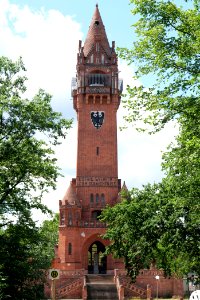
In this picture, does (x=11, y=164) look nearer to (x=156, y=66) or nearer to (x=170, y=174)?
(x=170, y=174)

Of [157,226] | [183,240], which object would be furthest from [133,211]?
[183,240]

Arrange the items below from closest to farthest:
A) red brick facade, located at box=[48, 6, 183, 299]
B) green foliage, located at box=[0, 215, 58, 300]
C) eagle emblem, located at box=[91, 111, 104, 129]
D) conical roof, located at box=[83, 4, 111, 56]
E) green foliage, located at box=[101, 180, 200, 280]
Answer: green foliage, located at box=[0, 215, 58, 300] < green foliage, located at box=[101, 180, 200, 280] < red brick facade, located at box=[48, 6, 183, 299] < eagle emblem, located at box=[91, 111, 104, 129] < conical roof, located at box=[83, 4, 111, 56]

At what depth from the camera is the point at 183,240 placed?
23.2 m

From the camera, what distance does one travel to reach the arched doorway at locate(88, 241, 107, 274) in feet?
171

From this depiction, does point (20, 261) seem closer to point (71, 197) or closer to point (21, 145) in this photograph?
point (21, 145)

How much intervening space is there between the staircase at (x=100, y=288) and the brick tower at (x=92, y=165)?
2.65m

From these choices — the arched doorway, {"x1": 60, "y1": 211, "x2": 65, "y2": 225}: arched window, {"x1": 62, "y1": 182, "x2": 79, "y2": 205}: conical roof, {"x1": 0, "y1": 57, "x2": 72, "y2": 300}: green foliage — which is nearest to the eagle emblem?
{"x1": 62, "y1": 182, "x2": 79, "y2": 205}: conical roof

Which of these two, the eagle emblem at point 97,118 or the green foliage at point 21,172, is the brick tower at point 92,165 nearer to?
the eagle emblem at point 97,118

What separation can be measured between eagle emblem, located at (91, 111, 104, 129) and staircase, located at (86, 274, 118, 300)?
16.6 metres

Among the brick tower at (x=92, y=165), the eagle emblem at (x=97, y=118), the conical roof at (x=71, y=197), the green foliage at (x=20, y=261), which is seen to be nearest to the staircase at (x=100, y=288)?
the brick tower at (x=92, y=165)

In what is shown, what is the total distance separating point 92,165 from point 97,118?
5.51 metres

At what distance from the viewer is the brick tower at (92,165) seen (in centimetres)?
5094

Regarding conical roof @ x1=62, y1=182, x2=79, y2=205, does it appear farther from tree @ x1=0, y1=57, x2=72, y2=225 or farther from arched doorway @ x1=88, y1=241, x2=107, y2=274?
tree @ x1=0, y1=57, x2=72, y2=225

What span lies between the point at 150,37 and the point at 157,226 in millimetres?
12194
